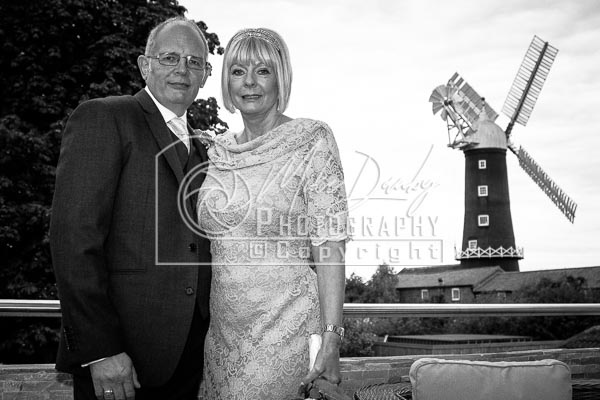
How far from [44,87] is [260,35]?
1156cm

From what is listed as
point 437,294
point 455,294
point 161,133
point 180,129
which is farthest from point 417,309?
point 437,294

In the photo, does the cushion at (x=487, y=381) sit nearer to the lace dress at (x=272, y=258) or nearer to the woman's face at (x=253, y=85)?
the lace dress at (x=272, y=258)

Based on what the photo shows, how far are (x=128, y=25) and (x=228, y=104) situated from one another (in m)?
11.8

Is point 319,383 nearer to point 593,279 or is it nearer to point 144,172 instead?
point 144,172

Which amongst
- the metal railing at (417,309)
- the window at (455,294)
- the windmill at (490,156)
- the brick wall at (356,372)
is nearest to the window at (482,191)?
the windmill at (490,156)

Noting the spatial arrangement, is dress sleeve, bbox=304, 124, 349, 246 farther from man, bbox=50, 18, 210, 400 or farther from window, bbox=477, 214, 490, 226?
window, bbox=477, 214, 490, 226

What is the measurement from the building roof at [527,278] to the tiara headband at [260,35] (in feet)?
94.2

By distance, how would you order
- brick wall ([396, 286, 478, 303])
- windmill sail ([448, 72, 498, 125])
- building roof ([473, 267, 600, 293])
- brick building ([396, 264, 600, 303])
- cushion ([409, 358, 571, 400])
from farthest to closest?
windmill sail ([448, 72, 498, 125])
brick wall ([396, 286, 478, 303])
brick building ([396, 264, 600, 303])
building roof ([473, 267, 600, 293])
cushion ([409, 358, 571, 400])

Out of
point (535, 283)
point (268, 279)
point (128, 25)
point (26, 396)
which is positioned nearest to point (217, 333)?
point (268, 279)

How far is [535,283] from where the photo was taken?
2853 cm

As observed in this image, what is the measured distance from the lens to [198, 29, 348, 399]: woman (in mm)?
2186

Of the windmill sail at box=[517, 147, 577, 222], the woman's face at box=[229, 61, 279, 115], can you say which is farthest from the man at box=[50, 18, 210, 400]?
the windmill sail at box=[517, 147, 577, 222]

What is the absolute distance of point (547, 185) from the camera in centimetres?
3562

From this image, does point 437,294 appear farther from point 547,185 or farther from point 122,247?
point 122,247
